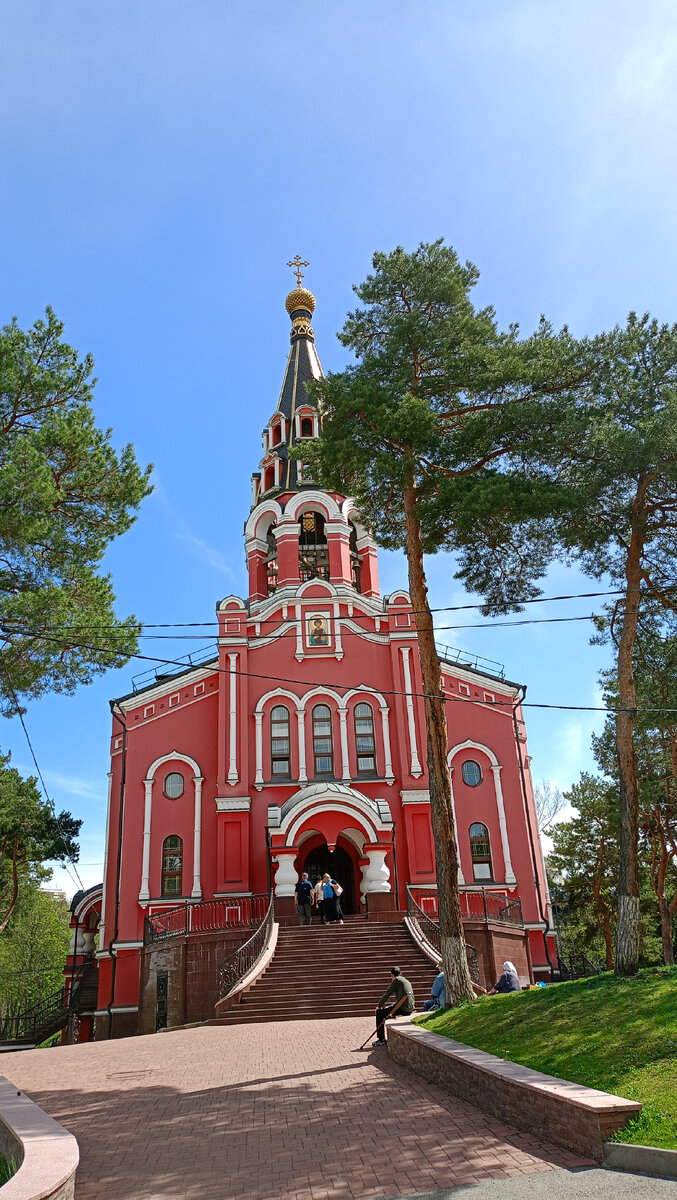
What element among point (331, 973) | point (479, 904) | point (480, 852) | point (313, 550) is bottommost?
point (331, 973)

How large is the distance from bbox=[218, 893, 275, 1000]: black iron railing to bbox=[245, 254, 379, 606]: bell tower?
11.1 m

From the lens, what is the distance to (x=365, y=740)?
83.6ft

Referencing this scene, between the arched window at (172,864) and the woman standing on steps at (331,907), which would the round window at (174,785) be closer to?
the arched window at (172,864)

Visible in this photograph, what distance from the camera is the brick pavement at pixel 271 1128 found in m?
5.74

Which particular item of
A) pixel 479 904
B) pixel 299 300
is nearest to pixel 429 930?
pixel 479 904

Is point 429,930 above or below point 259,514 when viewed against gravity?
below

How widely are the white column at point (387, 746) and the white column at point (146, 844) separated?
7.15m

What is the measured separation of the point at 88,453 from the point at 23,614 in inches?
130

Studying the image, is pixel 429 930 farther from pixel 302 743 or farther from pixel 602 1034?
pixel 602 1034

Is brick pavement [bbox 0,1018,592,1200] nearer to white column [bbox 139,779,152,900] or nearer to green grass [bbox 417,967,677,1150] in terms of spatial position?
green grass [bbox 417,967,677,1150]

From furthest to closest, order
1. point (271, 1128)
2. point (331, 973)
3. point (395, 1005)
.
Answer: point (331, 973) → point (395, 1005) → point (271, 1128)

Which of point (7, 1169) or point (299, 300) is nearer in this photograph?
point (7, 1169)

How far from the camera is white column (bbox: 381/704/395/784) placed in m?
24.6

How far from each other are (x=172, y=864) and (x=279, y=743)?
4.65 metres
